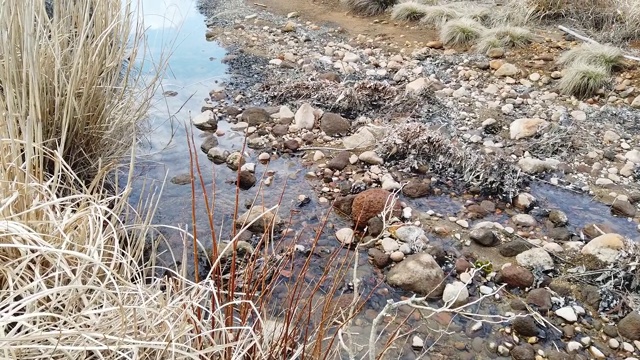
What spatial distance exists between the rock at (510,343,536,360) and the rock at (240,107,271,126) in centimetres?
246

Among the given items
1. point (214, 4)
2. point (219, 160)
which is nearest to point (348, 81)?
point (219, 160)

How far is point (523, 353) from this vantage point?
204cm

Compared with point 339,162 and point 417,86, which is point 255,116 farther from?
point 417,86

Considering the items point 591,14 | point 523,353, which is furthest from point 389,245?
point 591,14

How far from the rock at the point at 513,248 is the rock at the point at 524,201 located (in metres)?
0.39

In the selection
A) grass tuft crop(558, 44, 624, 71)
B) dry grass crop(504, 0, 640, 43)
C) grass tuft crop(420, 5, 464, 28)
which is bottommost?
grass tuft crop(420, 5, 464, 28)

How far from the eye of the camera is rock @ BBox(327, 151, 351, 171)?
333 centimetres

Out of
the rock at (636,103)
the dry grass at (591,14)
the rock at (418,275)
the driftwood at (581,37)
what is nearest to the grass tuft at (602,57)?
the driftwood at (581,37)

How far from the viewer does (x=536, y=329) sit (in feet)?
7.04

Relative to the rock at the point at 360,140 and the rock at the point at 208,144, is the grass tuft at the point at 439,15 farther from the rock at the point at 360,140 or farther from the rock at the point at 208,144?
the rock at the point at 208,144

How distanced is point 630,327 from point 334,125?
2.24 meters

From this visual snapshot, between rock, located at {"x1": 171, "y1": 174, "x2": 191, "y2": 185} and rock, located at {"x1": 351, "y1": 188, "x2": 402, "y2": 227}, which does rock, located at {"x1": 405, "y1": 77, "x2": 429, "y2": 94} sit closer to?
rock, located at {"x1": 351, "y1": 188, "x2": 402, "y2": 227}

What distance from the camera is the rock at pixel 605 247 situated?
2.52m

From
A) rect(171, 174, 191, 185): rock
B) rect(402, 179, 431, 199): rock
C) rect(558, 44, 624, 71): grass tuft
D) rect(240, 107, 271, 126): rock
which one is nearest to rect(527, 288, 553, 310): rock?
rect(402, 179, 431, 199): rock
